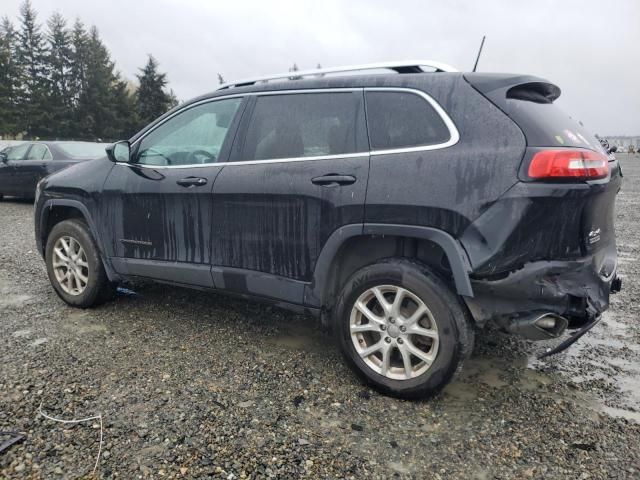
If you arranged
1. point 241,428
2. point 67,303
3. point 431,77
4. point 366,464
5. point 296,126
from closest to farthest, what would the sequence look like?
point 366,464
point 241,428
point 431,77
point 296,126
point 67,303

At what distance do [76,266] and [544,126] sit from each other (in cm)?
366

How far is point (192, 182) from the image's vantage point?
339 centimetres

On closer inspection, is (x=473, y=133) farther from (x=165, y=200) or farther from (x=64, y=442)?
(x=64, y=442)

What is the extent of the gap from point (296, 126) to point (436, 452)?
6.69 ft

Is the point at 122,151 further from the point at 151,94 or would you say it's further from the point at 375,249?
the point at 151,94

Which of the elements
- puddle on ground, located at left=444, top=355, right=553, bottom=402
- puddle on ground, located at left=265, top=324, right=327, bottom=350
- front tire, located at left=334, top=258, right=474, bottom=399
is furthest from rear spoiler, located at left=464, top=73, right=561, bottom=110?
puddle on ground, located at left=265, top=324, right=327, bottom=350

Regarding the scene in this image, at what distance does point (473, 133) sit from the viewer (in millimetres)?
2520

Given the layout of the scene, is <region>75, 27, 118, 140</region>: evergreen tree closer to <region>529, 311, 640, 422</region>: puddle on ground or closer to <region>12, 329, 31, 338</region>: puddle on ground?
<region>12, 329, 31, 338</region>: puddle on ground

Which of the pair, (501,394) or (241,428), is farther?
(501,394)

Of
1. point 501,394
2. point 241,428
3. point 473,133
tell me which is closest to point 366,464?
point 241,428

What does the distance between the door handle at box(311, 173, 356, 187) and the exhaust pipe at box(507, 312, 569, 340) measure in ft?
3.76

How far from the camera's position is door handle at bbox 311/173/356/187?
2.78m

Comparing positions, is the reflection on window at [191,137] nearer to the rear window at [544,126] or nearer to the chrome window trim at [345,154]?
the chrome window trim at [345,154]

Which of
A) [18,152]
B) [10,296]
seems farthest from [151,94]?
[10,296]
